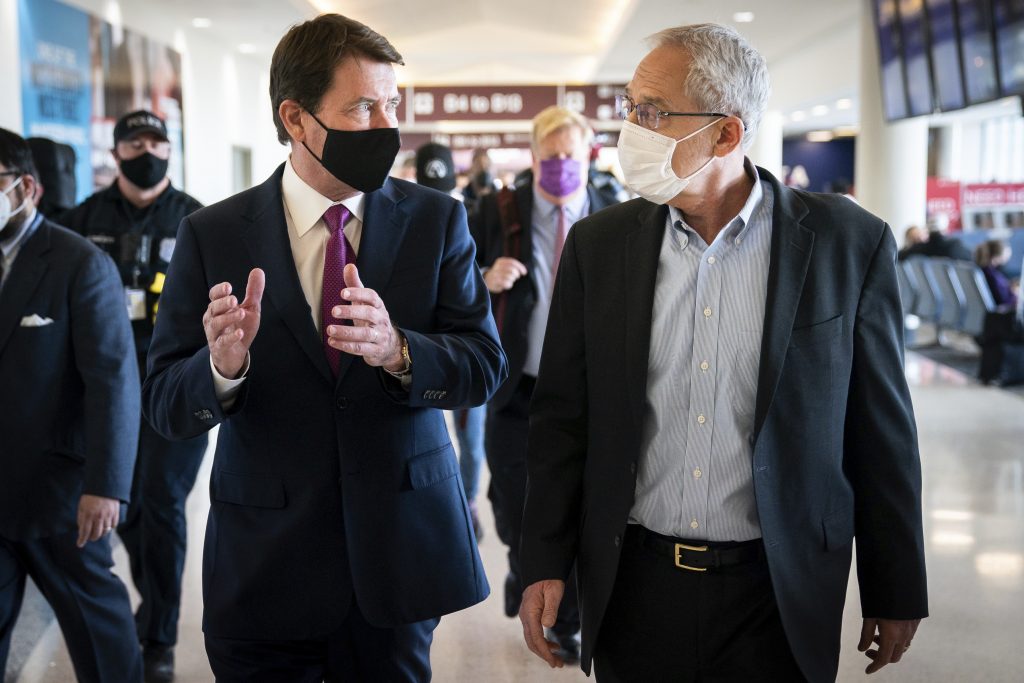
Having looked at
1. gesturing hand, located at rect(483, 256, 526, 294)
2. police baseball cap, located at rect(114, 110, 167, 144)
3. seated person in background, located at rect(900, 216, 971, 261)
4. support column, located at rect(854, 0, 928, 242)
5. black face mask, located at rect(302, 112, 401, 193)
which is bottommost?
seated person in background, located at rect(900, 216, 971, 261)

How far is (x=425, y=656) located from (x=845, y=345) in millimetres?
1033

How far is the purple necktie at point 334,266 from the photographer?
203cm

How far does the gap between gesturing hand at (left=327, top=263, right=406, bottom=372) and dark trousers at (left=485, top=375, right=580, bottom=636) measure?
2.04 m

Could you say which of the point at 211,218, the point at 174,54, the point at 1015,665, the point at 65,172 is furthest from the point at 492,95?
the point at 211,218

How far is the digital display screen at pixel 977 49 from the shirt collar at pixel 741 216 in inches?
295

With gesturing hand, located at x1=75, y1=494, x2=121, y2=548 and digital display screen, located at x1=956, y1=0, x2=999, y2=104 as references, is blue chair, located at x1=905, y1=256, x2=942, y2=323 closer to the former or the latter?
digital display screen, located at x1=956, y1=0, x2=999, y2=104

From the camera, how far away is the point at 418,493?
6.80 feet

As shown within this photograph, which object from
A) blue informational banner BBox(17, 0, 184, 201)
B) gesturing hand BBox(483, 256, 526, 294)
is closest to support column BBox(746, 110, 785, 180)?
blue informational banner BBox(17, 0, 184, 201)

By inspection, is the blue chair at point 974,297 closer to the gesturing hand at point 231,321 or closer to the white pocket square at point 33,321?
the white pocket square at point 33,321

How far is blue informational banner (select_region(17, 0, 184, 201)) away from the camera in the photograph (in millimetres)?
9742

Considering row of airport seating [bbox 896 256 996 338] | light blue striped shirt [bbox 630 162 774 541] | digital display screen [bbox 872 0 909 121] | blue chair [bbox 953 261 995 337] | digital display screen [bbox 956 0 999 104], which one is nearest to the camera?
light blue striped shirt [bbox 630 162 774 541]

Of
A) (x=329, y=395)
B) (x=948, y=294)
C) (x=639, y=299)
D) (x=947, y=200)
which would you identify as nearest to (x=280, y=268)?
(x=329, y=395)

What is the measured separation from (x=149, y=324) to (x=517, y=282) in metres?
1.45

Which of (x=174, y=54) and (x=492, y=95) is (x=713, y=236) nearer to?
(x=174, y=54)
